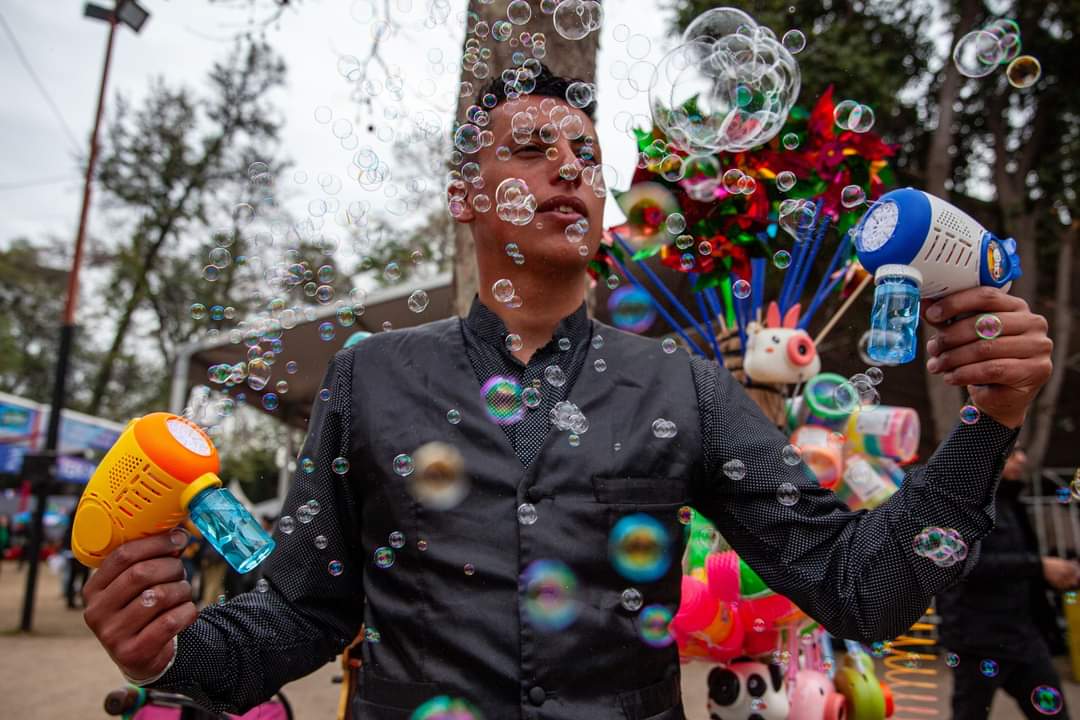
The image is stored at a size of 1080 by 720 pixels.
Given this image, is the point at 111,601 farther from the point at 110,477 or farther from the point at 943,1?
the point at 943,1

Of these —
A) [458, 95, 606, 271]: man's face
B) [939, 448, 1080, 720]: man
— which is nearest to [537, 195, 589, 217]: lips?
[458, 95, 606, 271]: man's face

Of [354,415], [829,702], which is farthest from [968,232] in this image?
[829,702]

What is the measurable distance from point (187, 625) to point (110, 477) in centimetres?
28

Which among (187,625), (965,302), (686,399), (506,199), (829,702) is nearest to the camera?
(965,302)

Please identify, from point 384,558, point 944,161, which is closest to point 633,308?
point 384,558

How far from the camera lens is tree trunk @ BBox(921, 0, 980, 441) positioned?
275 inches

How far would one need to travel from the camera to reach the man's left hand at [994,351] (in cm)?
116

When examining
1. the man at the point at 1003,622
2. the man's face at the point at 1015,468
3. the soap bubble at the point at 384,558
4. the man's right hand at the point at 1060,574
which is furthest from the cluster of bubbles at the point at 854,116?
the man's right hand at the point at 1060,574

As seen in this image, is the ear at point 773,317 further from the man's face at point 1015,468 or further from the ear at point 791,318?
the man's face at point 1015,468

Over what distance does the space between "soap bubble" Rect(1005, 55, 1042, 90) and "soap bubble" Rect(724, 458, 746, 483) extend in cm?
139

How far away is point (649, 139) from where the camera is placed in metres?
2.61

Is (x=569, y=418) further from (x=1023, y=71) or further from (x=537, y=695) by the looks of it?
(x=1023, y=71)

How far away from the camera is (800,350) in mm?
2721

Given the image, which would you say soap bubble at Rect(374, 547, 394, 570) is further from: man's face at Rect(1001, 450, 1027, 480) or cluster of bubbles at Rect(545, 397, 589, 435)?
man's face at Rect(1001, 450, 1027, 480)
